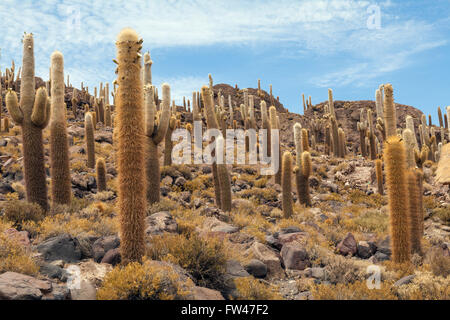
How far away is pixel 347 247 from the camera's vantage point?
1064 cm

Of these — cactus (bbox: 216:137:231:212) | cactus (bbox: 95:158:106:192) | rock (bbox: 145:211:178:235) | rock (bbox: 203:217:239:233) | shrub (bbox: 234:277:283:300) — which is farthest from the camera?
cactus (bbox: 95:158:106:192)

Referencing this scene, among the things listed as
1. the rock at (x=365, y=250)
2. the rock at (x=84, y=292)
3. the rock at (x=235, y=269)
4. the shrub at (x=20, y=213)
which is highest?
the shrub at (x=20, y=213)

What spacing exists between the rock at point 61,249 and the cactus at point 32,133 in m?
4.34

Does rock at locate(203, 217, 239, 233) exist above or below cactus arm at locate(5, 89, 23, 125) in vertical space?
below

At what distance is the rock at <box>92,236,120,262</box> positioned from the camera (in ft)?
25.6

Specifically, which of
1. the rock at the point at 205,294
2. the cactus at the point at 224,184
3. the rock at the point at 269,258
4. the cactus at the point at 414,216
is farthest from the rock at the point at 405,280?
the cactus at the point at 224,184

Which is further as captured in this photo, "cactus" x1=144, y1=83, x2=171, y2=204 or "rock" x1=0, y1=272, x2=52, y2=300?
"cactus" x1=144, y1=83, x2=171, y2=204

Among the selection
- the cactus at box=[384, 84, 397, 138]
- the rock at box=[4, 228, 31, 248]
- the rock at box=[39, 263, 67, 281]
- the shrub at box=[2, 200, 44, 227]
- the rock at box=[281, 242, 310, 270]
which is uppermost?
the cactus at box=[384, 84, 397, 138]

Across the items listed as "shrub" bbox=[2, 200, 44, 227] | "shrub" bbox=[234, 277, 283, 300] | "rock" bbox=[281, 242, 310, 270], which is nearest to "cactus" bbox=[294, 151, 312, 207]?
"rock" bbox=[281, 242, 310, 270]

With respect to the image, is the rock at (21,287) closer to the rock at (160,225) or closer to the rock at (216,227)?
the rock at (160,225)

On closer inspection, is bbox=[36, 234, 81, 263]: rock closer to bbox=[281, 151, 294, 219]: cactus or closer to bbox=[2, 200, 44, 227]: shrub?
bbox=[2, 200, 44, 227]: shrub

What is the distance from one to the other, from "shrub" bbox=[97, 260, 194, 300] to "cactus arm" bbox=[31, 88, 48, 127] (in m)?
7.89

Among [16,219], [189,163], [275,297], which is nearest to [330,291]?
[275,297]

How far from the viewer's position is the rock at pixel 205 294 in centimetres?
587
